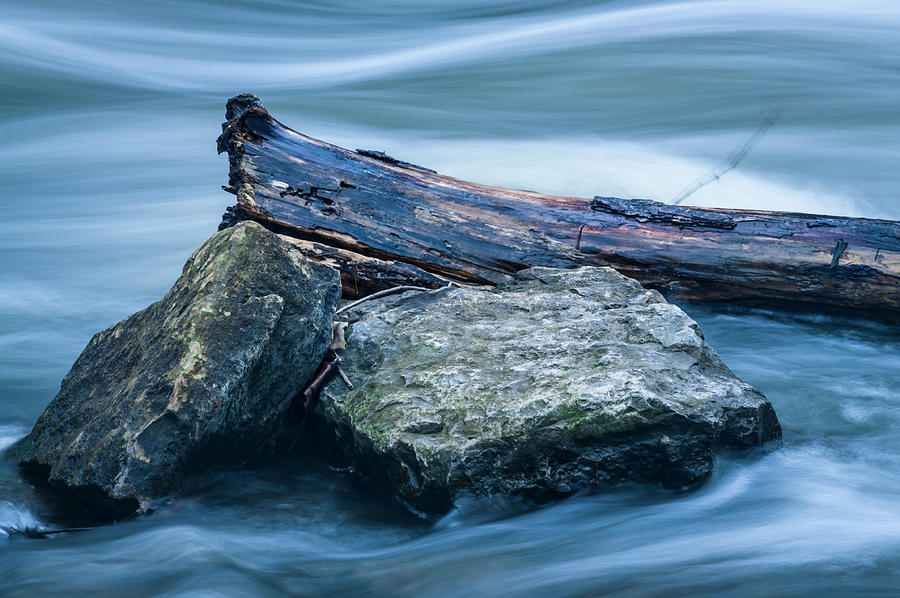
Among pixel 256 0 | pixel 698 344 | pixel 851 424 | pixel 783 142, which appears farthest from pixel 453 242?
pixel 256 0

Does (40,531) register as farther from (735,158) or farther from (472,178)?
(735,158)

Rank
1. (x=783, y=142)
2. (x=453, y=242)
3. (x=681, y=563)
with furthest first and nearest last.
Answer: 1. (x=783, y=142)
2. (x=453, y=242)
3. (x=681, y=563)

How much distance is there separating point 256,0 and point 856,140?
10136 mm

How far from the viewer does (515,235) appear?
3947mm

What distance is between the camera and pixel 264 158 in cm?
390

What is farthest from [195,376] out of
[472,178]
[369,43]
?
[369,43]

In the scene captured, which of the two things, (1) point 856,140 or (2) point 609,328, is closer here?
(2) point 609,328

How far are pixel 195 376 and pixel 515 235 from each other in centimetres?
189

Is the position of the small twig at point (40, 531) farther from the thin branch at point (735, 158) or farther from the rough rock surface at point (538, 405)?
the thin branch at point (735, 158)

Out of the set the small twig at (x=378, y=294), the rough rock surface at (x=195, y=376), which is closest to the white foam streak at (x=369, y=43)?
the small twig at (x=378, y=294)

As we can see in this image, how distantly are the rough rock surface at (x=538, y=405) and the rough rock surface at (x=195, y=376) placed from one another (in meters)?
0.26

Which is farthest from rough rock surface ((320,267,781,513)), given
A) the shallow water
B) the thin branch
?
the thin branch

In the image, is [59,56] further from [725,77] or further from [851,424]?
[851,424]

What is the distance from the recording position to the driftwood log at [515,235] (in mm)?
3807
